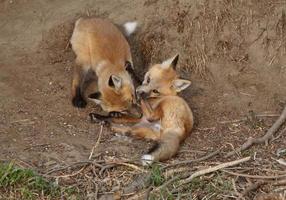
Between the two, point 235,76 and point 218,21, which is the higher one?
point 218,21

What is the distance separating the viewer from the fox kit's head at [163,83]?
6699mm

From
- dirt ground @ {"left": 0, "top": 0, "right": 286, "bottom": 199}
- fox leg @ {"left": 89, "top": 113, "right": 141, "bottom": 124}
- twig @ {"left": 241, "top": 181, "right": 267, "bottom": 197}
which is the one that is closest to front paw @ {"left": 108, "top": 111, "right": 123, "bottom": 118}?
fox leg @ {"left": 89, "top": 113, "right": 141, "bottom": 124}

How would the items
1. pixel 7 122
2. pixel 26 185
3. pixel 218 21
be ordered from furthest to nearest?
pixel 218 21, pixel 7 122, pixel 26 185

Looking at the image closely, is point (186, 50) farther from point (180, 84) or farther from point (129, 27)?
point (180, 84)

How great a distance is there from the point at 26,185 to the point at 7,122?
1.14 meters

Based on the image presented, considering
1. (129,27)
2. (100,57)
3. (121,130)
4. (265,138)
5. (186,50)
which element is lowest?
(265,138)

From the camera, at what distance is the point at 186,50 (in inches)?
290

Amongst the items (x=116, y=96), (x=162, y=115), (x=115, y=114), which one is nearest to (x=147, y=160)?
(x=162, y=115)

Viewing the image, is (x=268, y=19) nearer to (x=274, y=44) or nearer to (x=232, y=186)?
(x=274, y=44)

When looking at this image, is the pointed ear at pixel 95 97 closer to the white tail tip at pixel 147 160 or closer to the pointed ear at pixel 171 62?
the pointed ear at pixel 171 62

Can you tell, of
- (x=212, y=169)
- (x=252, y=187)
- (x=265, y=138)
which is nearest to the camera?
(x=252, y=187)

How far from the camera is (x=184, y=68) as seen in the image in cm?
735

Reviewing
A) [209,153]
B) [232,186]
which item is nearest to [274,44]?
[209,153]

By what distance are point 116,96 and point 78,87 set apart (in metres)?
0.48
